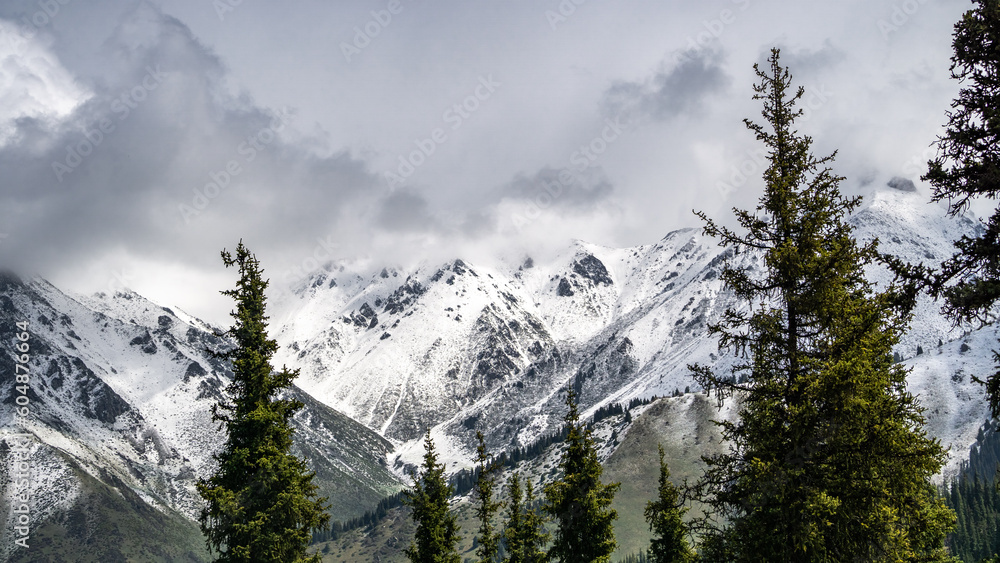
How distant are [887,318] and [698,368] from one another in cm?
479

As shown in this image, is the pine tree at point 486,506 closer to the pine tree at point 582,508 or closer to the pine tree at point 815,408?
the pine tree at point 582,508

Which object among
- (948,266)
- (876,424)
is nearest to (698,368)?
(876,424)

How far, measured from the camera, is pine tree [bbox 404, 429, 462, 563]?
129ft

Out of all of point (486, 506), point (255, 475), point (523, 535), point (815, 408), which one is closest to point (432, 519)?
point (486, 506)

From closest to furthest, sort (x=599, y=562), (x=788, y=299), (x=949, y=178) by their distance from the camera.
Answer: (x=949, y=178)
(x=788, y=299)
(x=599, y=562)

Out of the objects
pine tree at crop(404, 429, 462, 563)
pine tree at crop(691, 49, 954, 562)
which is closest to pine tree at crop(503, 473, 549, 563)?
pine tree at crop(404, 429, 462, 563)

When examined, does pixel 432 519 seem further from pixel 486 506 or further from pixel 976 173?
pixel 976 173

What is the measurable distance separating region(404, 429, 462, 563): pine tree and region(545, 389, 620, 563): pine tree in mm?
7004

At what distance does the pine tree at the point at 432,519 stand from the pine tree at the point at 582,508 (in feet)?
23.0

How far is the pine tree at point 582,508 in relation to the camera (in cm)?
3481

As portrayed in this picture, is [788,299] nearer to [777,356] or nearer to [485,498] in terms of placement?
[777,356]

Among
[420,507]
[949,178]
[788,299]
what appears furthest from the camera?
[420,507]

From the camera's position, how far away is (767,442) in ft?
57.2

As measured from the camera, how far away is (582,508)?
115ft
